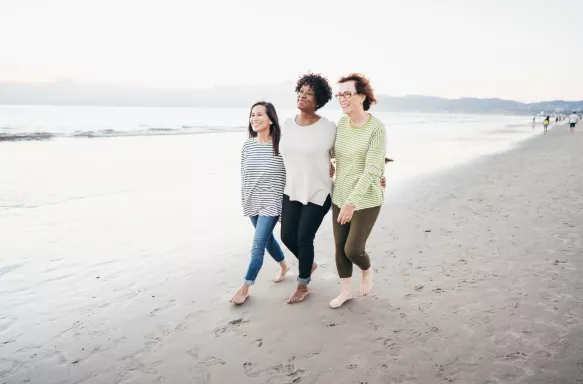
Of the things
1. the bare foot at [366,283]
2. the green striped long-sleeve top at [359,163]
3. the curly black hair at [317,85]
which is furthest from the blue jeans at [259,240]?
the curly black hair at [317,85]

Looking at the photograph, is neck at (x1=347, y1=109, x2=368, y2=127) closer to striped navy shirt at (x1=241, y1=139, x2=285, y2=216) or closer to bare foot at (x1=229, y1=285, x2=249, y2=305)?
striped navy shirt at (x1=241, y1=139, x2=285, y2=216)

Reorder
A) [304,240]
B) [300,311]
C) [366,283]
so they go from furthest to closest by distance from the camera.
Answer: [366,283] → [300,311] → [304,240]

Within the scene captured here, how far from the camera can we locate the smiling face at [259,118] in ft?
11.9

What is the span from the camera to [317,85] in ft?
11.2

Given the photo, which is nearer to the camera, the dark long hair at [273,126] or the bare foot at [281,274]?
the dark long hair at [273,126]

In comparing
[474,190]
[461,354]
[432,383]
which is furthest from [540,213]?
[432,383]

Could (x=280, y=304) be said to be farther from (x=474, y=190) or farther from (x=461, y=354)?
(x=474, y=190)

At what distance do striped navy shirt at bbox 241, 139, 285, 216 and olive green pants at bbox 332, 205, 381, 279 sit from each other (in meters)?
0.60

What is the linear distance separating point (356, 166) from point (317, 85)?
838 mm

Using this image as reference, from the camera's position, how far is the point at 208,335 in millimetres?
3211

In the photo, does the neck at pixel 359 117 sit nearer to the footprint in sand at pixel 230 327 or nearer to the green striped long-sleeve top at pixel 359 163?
the green striped long-sleeve top at pixel 359 163

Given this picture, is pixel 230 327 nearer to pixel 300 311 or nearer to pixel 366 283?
pixel 300 311

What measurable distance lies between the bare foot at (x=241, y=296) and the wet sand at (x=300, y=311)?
71mm

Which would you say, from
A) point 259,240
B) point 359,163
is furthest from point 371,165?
point 259,240
